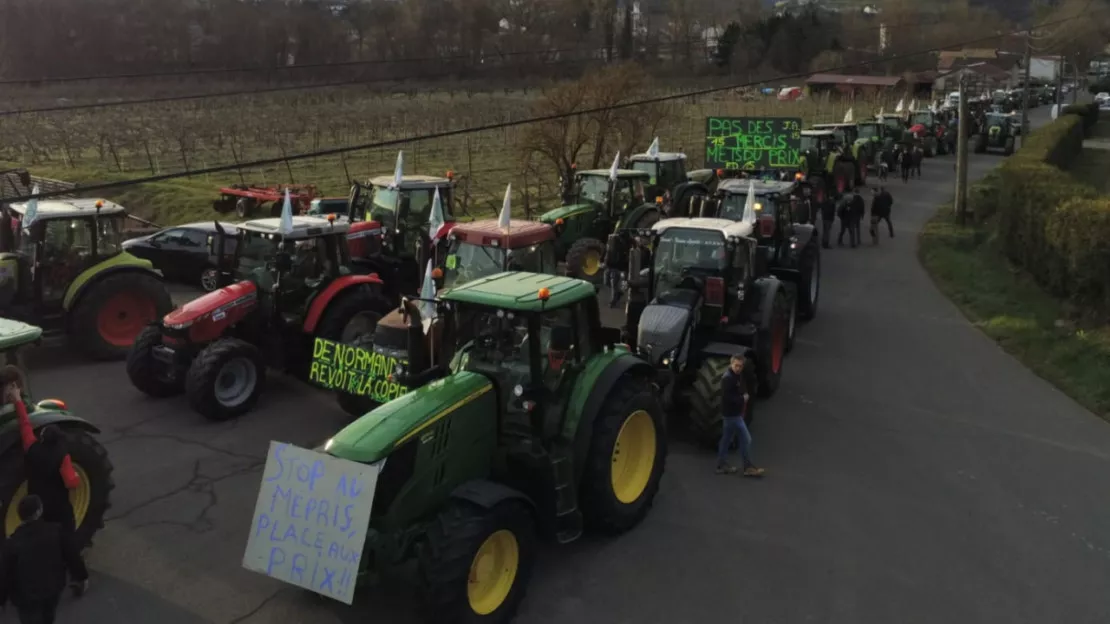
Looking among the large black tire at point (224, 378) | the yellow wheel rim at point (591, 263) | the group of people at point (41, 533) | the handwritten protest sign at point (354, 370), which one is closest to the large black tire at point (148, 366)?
the large black tire at point (224, 378)

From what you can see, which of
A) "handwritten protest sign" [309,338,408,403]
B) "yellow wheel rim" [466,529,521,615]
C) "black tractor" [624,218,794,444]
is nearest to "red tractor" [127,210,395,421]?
"handwritten protest sign" [309,338,408,403]

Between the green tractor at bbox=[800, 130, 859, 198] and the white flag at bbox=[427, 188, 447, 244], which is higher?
the green tractor at bbox=[800, 130, 859, 198]

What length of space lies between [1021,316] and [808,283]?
3529mm

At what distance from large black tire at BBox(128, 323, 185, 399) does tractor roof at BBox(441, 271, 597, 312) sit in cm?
500

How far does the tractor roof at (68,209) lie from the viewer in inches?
444

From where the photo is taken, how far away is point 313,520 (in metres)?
5.44

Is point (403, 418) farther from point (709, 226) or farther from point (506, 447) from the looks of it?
point (709, 226)

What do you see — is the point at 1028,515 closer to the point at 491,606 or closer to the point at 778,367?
the point at 778,367

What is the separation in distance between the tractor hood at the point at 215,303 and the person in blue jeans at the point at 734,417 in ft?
18.3

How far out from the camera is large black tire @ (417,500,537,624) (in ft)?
17.3

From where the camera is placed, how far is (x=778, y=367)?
10.7m

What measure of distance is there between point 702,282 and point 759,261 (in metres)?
1.12

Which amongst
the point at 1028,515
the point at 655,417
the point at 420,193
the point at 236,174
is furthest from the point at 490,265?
the point at 236,174

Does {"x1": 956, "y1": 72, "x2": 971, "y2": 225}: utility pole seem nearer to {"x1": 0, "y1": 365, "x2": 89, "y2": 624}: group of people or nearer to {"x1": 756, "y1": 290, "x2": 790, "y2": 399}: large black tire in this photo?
{"x1": 756, "y1": 290, "x2": 790, "y2": 399}: large black tire
